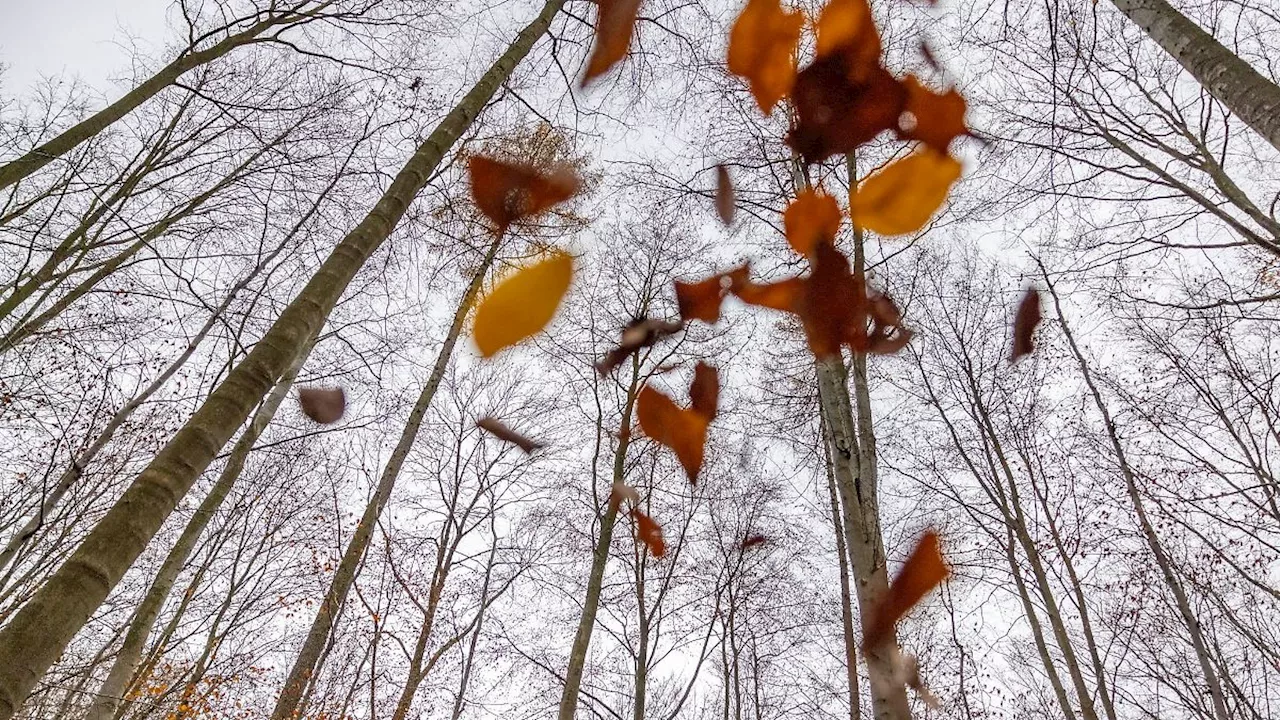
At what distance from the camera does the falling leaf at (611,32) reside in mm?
5328

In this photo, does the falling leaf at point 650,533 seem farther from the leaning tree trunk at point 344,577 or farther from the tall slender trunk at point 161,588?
the tall slender trunk at point 161,588

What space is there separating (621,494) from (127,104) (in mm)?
4855

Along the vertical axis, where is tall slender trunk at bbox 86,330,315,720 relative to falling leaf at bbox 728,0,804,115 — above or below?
below

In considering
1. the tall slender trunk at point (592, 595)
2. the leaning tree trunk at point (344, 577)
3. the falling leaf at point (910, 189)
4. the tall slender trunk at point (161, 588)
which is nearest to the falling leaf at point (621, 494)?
the tall slender trunk at point (592, 595)

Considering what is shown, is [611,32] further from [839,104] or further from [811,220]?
[811,220]

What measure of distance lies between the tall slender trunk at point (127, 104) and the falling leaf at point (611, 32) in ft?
7.14

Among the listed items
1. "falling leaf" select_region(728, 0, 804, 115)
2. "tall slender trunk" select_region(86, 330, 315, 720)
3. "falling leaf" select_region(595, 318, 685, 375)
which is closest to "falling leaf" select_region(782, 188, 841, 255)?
"falling leaf" select_region(728, 0, 804, 115)

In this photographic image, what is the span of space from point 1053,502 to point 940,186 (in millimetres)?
4342

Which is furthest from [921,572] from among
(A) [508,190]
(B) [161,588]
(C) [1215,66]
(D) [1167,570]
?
(B) [161,588]

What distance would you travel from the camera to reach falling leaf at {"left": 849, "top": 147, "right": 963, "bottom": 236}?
4.89 m

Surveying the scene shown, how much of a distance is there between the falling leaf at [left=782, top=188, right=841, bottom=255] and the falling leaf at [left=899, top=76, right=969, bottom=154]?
1.06 m

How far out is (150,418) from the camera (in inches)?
237

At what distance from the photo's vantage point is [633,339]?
6555 mm

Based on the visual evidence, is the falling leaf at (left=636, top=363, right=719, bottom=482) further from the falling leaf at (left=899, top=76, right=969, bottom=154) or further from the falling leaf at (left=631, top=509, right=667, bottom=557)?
the falling leaf at (left=899, top=76, right=969, bottom=154)
